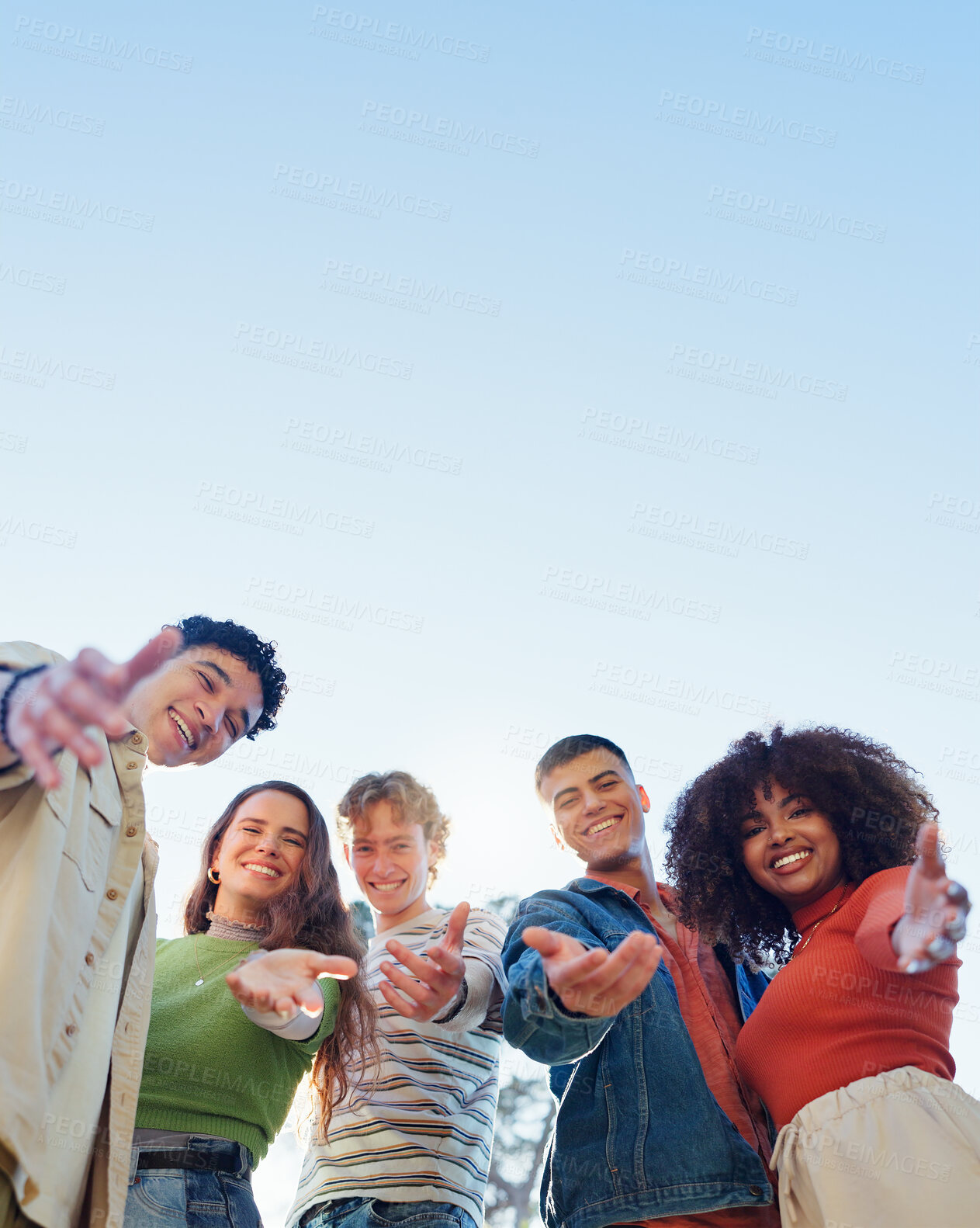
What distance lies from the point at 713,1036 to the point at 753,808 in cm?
86

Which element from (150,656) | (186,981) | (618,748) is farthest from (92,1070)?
(618,748)

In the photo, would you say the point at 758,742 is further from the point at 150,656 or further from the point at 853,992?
the point at 150,656

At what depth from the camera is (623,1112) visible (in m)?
2.98

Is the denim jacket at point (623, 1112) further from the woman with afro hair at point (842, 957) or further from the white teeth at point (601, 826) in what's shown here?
the white teeth at point (601, 826)

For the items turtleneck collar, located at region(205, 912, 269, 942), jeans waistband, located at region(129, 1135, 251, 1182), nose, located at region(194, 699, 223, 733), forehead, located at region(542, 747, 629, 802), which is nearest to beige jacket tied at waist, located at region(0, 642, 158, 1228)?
jeans waistband, located at region(129, 1135, 251, 1182)

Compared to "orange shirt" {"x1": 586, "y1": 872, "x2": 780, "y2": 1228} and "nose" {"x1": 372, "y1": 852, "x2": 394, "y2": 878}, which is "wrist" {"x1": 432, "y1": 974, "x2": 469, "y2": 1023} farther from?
"nose" {"x1": 372, "y1": 852, "x2": 394, "y2": 878}

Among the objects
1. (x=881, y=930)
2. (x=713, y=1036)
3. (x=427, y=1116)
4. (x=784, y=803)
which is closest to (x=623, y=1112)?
(x=713, y=1036)

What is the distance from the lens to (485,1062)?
3.67 meters

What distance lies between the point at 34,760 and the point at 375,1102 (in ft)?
6.19

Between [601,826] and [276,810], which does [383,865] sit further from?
[601,826]

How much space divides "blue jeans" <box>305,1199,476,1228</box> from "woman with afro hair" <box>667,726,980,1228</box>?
3.46 feet

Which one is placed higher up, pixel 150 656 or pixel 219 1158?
pixel 150 656

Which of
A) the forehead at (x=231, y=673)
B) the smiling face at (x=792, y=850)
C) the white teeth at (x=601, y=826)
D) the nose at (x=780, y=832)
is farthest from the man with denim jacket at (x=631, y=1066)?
the forehead at (x=231, y=673)

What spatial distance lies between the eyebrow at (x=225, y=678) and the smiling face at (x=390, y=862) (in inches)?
26.1
